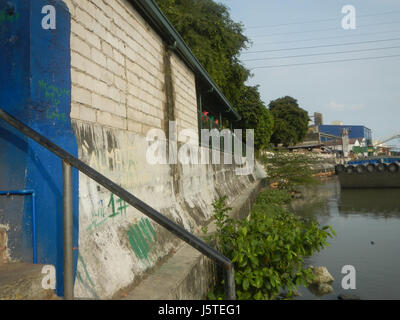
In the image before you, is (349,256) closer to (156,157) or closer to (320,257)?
(320,257)

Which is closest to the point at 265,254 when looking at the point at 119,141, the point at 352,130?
the point at 119,141

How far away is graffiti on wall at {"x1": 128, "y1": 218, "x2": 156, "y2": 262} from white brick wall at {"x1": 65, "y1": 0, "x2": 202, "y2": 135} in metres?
1.09

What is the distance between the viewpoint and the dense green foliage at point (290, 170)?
20750 mm

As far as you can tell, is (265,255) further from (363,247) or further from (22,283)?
(363,247)

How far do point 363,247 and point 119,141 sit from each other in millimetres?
7922

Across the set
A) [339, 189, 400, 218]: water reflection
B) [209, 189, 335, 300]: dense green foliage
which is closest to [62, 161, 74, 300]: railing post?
[209, 189, 335, 300]: dense green foliage

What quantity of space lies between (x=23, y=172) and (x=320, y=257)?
7.63 meters

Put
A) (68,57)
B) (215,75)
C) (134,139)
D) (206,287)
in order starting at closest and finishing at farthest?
1. (68,57)
2. (206,287)
3. (134,139)
4. (215,75)

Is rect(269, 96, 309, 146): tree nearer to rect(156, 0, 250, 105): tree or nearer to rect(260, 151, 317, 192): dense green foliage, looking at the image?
rect(260, 151, 317, 192): dense green foliage

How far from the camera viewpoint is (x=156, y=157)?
4359 mm

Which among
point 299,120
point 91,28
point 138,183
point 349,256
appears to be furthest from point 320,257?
point 299,120

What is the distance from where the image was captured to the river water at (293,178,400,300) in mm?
6141

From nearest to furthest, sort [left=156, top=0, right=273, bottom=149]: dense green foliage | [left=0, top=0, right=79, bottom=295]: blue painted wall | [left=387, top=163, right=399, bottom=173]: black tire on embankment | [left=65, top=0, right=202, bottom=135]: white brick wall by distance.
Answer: [left=0, top=0, right=79, bottom=295]: blue painted wall < [left=65, top=0, right=202, bottom=135]: white brick wall < [left=156, top=0, right=273, bottom=149]: dense green foliage < [left=387, top=163, right=399, bottom=173]: black tire on embankment

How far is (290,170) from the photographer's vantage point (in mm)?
20875
